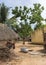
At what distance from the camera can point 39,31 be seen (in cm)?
3459

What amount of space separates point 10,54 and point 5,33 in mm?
2309

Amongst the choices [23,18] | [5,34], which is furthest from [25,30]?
[5,34]

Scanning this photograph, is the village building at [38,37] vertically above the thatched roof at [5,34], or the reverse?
the thatched roof at [5,34]

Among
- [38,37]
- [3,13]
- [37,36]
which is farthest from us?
[3,13]

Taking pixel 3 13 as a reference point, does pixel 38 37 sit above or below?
below

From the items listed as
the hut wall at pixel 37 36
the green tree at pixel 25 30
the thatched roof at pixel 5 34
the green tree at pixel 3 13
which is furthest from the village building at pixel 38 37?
the thatched roof at pixel 5 34

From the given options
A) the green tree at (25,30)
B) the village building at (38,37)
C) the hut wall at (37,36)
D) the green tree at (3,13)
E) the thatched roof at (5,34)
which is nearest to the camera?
the thatched roof at (5,34)

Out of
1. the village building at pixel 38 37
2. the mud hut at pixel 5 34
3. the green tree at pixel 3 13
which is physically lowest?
the village building at pixel 38 37

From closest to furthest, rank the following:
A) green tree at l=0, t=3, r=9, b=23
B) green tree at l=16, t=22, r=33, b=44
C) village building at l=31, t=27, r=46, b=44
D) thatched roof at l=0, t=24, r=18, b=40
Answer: thatched roof at l=0, t=24, r=18, b=40 → village building at l=31, t=27, r=46, b=44 → green tree at l=0, t=3, r=9, b=23 → green tree at l=16, t=22, r=33, b=44

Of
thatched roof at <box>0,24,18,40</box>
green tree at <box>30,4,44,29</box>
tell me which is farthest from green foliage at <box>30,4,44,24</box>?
thatched roof at <box>0,24,18,40</box>

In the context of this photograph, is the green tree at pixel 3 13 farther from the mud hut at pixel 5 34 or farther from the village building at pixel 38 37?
the mud hut at pixel 5 34

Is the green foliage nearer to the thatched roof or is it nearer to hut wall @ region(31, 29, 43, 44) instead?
hut wall @ region(31, 29, 43, 44)

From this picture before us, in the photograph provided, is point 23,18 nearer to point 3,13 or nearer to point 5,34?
point 3,13

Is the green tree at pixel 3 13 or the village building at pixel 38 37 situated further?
the green tree at pixel 3 13
